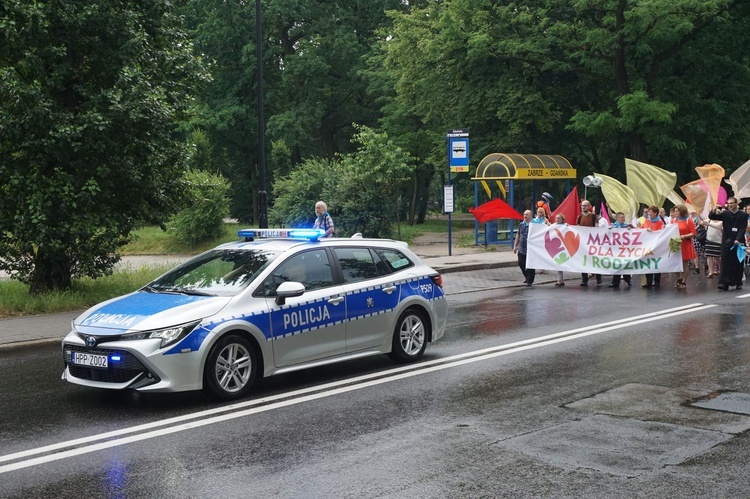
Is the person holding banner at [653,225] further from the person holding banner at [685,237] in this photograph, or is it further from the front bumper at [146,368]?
the front bumper at [146,368]

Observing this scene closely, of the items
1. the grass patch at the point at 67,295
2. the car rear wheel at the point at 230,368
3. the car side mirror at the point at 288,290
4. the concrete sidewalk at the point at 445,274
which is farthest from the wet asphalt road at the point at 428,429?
the grass patch at the point at 67,295

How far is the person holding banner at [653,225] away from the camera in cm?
1927

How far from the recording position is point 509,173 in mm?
30125

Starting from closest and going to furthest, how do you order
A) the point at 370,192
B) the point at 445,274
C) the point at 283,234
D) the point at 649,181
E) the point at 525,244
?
the point at 283,234
the point at 525,244
the point at 445,274
the point at 649,181
the point at 370,192

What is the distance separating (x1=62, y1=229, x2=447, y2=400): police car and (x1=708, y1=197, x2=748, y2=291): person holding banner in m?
9.44

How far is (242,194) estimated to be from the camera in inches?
1898

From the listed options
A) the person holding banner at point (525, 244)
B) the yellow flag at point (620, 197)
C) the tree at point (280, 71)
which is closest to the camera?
the person holding banner at point (525, 244)

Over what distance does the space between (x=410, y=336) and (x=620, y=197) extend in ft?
47.0

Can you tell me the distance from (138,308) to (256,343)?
3.72ft

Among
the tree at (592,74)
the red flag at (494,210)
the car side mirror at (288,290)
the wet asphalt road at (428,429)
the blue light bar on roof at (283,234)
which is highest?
the tree at (592,74)

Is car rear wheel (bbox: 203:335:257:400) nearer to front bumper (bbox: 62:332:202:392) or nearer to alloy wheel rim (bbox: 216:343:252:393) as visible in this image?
alloy wheel rim (bbox: 216:343:252:393)

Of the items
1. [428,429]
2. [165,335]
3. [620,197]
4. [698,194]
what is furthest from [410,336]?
[698,194]

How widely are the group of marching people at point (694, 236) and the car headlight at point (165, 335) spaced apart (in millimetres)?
13070

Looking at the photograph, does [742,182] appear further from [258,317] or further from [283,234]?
[258,317]
